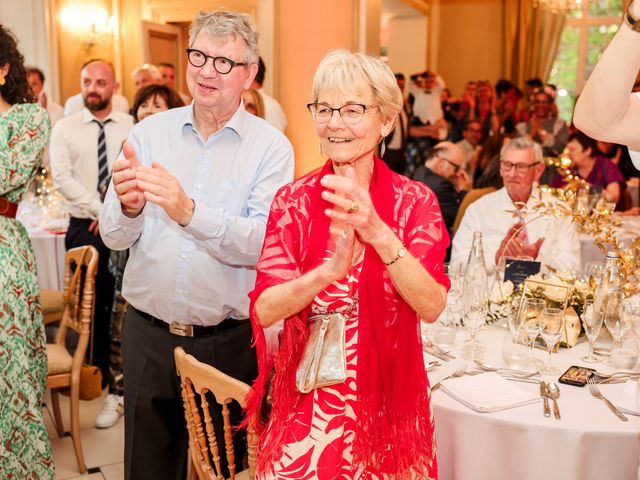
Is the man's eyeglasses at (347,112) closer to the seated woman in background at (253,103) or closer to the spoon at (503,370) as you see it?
the spoon at (503,370)

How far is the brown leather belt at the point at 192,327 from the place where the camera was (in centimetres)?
213

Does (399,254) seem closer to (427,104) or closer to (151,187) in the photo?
(151,187)

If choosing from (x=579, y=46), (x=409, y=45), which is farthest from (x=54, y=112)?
(x=579, y=46)

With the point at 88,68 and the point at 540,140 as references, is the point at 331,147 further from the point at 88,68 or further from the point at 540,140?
the point at 540,140

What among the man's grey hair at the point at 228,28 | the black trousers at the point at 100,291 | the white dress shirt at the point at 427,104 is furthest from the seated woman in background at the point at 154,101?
the white dress shirt at the point at 427,104

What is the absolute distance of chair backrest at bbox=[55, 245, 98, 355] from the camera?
3078mm

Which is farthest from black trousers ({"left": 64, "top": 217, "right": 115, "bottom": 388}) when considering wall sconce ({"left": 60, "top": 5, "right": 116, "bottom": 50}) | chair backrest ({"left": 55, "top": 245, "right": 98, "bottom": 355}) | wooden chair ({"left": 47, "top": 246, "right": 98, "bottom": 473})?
wall sconce ({"left": 60, "top": 5, "right": 116, "bottom": 50})

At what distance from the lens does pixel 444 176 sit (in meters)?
4.77

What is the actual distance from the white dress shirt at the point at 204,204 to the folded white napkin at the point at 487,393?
69 cm

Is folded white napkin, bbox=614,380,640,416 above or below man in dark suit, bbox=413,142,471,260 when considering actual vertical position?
below

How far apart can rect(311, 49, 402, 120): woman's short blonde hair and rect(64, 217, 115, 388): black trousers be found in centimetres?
296

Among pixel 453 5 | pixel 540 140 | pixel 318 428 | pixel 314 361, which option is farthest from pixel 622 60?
pixel 453 5

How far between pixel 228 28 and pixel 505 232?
2288 millimetres

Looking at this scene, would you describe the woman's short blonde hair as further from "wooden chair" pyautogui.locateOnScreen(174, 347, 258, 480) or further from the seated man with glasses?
the seated man with glasses
